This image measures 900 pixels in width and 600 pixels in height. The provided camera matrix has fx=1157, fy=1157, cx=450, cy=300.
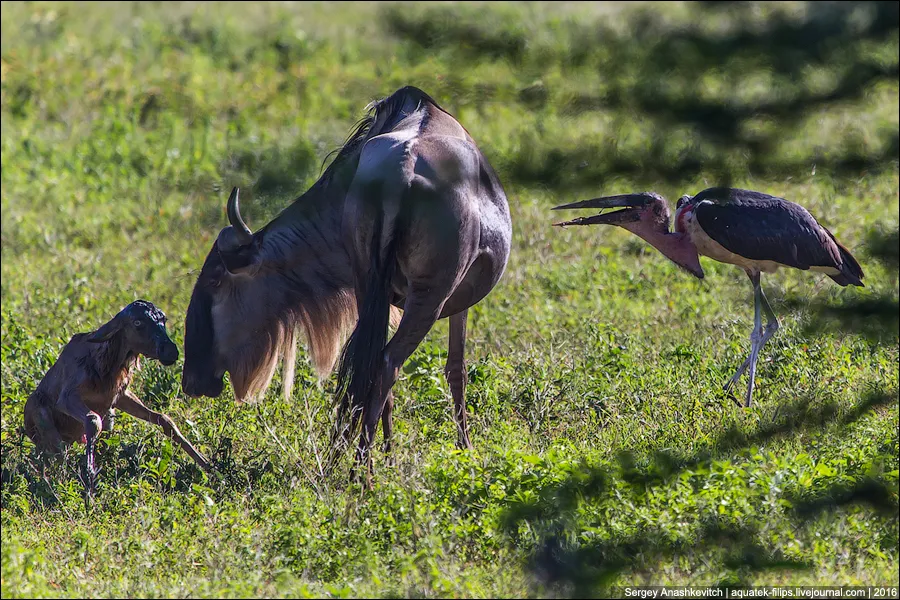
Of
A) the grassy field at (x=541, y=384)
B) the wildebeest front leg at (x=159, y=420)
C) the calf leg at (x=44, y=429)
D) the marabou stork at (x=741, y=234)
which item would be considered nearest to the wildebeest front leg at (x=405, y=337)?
the grassy field at (x=541, y=384)

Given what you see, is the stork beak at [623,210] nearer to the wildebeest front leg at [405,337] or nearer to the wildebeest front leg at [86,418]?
the wildebeest front leg at [405,337]

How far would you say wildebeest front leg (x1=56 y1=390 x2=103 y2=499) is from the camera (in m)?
6.38

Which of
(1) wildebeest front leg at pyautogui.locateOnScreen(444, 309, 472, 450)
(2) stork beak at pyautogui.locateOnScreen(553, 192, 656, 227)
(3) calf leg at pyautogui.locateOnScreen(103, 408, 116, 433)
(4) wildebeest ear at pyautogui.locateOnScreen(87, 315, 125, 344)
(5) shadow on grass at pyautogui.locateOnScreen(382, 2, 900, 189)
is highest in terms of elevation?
(5) shadow on grass at pyautogui.locateOnScreen(382, 2, 900, 189)

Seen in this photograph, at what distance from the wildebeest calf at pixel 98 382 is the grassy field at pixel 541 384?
18 centimetres

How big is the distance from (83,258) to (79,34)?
831 centimetres

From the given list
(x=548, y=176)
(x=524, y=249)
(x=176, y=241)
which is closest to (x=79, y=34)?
(x=176, y=241)

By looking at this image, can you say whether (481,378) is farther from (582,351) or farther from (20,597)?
(20,597)

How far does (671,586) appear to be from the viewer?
165 inches

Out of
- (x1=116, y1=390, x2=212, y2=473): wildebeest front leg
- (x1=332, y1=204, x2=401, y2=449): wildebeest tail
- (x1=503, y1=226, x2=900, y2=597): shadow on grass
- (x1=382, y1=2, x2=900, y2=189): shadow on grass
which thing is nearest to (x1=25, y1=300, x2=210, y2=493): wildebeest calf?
(x1=116, y1=390, x2=212, y2=473): wildebeest front leg

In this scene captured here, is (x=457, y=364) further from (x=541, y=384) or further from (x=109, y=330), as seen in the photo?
(x=109, y=330)

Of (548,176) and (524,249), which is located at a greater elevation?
(548,176)

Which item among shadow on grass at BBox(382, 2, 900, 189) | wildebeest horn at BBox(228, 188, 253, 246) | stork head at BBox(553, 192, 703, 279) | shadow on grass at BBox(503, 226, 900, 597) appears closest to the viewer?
shadow on grass at BBox(382, 2, 900, 189)

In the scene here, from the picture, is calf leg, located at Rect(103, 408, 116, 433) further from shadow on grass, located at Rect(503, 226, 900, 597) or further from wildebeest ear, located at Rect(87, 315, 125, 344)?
shadow on grass, located at Rect(503, 226, 900, 597)

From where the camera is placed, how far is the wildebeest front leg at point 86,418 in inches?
251
